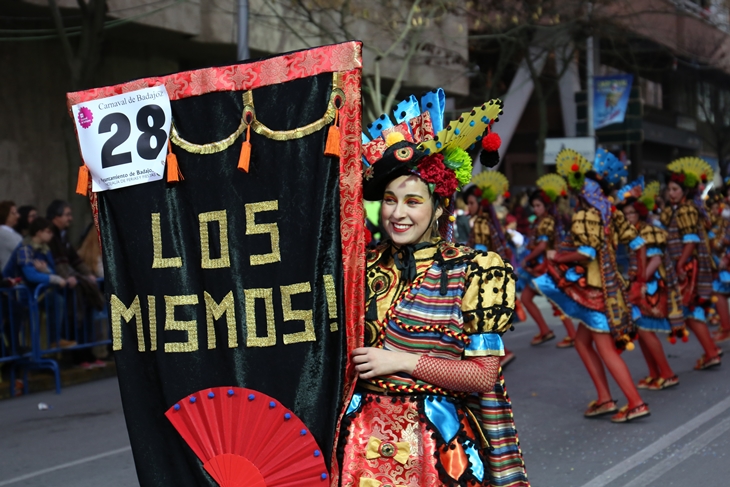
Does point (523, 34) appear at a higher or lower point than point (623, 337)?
higher

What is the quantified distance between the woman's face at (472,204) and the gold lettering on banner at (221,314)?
8695 mm

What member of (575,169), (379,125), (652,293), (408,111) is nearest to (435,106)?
(408,111)

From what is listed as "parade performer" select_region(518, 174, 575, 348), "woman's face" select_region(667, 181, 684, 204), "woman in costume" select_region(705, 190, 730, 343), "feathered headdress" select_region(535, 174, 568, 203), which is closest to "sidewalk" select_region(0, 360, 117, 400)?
"parade performer" select_region(518, 174, 575, 348)

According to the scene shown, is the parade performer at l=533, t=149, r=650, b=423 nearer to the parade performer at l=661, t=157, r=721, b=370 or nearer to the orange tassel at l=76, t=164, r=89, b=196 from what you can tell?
the parade performer at l=661, t=157, r=721, b=370

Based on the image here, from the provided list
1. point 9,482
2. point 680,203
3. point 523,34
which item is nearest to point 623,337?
point 680,203

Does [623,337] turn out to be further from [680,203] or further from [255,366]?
[255,366]

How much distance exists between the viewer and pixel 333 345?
10.2ft

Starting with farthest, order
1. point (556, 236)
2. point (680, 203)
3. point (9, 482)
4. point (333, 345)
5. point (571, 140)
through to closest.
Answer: point (571, 140) < point (556, 236) < point (680, 203) < point (9, 482) < point (333, 345)

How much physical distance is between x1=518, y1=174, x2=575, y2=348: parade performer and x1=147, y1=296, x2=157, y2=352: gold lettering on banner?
8.95m

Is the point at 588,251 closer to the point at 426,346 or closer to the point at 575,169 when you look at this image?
the point at 575,169

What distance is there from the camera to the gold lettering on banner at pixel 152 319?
3.23 metres

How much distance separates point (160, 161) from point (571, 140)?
60.9 feet

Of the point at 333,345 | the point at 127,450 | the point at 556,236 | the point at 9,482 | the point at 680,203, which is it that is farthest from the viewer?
the point at 556,236

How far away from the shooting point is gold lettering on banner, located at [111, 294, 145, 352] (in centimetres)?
325
